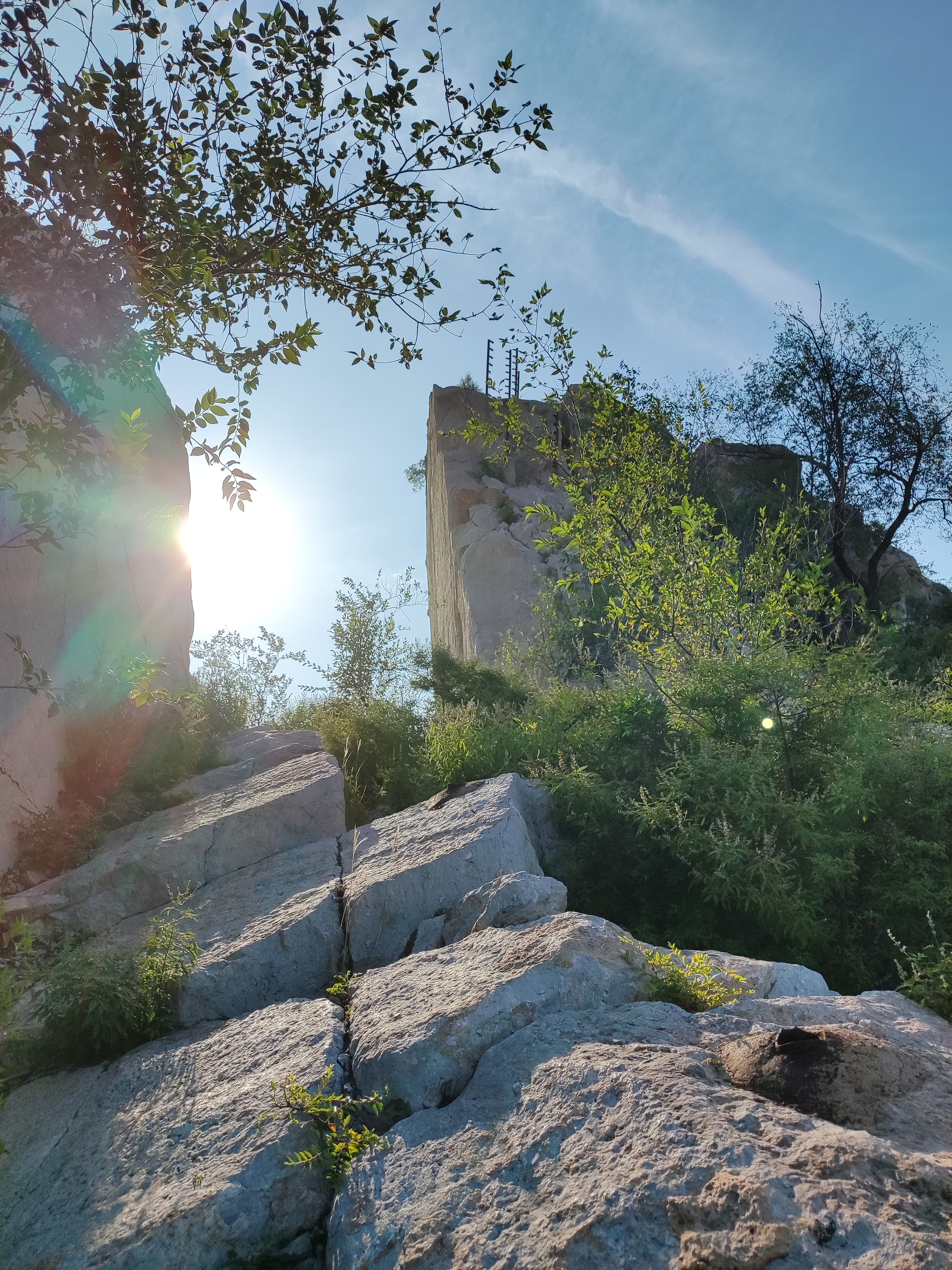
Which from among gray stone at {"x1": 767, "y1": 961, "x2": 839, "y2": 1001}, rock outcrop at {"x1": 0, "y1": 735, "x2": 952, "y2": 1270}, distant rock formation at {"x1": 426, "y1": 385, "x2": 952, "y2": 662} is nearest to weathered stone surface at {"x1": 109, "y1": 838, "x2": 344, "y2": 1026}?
rock outcrop at {"x1": 0, "y1": 735, "x2": 952, "y2": 1270}

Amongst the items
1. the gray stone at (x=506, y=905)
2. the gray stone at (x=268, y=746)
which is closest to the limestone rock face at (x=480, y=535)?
the gray stone at (x=268, y=746)

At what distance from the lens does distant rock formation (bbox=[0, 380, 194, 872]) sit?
6.52 m

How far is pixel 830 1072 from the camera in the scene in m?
2.62

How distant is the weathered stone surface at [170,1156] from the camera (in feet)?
8.70

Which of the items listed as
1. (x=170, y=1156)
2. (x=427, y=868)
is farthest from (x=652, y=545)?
(x=170, y=1156)

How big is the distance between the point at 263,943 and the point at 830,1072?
3.08m

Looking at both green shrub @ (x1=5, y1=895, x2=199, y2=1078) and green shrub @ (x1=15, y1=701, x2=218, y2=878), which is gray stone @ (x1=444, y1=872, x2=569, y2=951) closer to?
green shrub @ (x1=5, y1=895, x2=199, y2=1078)

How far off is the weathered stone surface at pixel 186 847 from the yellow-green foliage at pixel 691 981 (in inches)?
141

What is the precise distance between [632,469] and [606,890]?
3760mm

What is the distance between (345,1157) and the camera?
2812mm

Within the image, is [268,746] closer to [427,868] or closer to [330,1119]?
[427,868]

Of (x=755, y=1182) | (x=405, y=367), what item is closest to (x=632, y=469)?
(x=405, y=367)

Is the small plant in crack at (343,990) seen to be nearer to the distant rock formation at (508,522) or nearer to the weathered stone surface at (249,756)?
the weathered stone surface at (249,756)

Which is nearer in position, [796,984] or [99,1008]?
[796,984]
